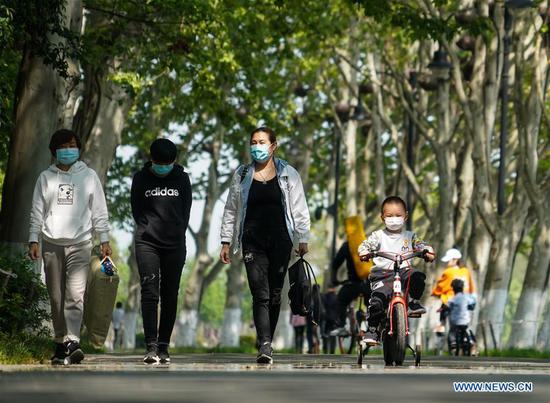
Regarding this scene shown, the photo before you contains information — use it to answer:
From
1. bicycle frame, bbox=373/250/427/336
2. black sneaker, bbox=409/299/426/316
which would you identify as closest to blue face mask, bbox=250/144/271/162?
bicycle frame, bbox=373/250/427/336

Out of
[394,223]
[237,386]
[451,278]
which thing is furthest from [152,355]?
[451,278]

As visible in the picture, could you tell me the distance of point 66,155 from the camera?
506 inches

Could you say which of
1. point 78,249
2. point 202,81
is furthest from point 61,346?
point 202,81

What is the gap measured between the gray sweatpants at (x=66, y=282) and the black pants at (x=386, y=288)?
2327mm

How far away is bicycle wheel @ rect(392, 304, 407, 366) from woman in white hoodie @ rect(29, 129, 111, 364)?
229 centimetres

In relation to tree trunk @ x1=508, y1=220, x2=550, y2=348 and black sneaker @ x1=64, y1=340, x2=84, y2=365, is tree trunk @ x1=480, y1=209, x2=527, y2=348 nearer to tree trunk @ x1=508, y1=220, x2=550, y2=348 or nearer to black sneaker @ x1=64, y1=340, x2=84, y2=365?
tree trunk @ x1=508, y1=220, x2=550, y2=348

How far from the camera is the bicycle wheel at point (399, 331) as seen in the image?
41.8ft

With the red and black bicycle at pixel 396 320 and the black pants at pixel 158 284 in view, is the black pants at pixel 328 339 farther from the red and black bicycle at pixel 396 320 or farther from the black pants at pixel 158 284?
the black pants at pixel 158 284

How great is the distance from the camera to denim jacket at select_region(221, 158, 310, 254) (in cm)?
1295

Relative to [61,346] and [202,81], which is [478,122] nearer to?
[202,81]

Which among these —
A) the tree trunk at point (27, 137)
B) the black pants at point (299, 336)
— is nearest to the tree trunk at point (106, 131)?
the tree trunk at point (27, 137)

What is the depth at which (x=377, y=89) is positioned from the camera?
118 ft

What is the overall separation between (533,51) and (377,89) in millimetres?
4452

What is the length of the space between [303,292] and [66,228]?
1948 mm
